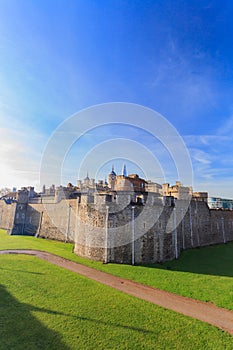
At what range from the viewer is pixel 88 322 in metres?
7.02

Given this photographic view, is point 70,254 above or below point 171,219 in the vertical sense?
below

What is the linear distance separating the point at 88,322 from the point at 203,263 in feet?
39.4

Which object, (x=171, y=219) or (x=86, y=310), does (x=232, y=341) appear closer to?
(x=86, y=310)

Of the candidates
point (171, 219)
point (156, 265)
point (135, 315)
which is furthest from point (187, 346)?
point (171, 219)

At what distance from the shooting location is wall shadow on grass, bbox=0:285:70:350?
18.8ft

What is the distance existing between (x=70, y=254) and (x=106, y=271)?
5630 mm

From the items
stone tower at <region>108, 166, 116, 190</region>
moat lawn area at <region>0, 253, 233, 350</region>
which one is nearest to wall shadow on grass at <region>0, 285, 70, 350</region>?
moat lawn area at <region>0, 253, 233, 350</region>

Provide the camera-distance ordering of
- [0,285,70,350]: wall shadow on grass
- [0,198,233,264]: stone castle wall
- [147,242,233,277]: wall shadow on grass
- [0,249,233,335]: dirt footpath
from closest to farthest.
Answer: [0,285,70,350]: wall shadow on grass → [0,249,233,335]: dirt footpath → [147,242,233,277]: wall shadow on grass → [0,198,233,264]: stone castle wall

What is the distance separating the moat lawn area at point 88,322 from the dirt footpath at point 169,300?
52 centimetres

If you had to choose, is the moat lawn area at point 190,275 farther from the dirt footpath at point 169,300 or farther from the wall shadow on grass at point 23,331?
the wall shadow on grass at point 23,331

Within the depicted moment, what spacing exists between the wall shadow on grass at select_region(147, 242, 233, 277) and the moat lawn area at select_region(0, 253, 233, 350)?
649cm

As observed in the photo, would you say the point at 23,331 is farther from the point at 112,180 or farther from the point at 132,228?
the point at 112,180

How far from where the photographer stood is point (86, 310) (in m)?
7.82

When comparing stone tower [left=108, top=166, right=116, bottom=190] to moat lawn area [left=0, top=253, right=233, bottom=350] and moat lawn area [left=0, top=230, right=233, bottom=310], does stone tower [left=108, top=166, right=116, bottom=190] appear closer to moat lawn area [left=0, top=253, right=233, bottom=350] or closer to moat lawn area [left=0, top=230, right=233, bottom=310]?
moat lawn area [left=0, top=230, right=233, bottom=310]
